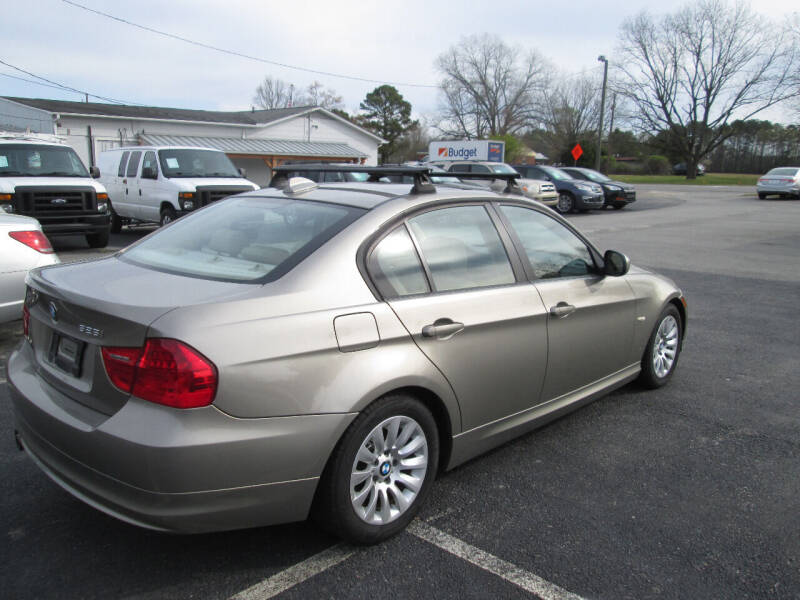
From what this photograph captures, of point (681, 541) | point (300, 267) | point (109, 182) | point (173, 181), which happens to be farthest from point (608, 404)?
point (109, 182)

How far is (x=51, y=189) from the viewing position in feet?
36.9

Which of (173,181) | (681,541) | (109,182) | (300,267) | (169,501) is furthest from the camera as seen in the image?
(109,182)

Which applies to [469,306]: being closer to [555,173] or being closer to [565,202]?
[565,202]

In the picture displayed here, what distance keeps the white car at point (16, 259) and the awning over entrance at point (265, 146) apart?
2388cm

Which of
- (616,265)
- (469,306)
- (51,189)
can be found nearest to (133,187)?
(51,189)

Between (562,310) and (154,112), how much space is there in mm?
31102

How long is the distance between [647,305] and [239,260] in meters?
2.94

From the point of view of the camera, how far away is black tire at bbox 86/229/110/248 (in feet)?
40.1

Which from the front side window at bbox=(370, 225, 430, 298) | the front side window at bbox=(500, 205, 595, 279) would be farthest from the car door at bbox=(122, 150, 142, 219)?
the front side window at bbox=(370, 225, 430, 298)

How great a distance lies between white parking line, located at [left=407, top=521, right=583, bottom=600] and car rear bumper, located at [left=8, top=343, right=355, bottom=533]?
65 centimetres

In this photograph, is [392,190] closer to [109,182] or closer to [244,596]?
[244,596]

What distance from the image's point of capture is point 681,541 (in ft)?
9.67

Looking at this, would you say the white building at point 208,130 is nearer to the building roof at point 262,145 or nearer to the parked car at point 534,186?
the building roof at point 262,145

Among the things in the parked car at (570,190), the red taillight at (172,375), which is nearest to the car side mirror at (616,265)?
the red taillight at (172,375)
